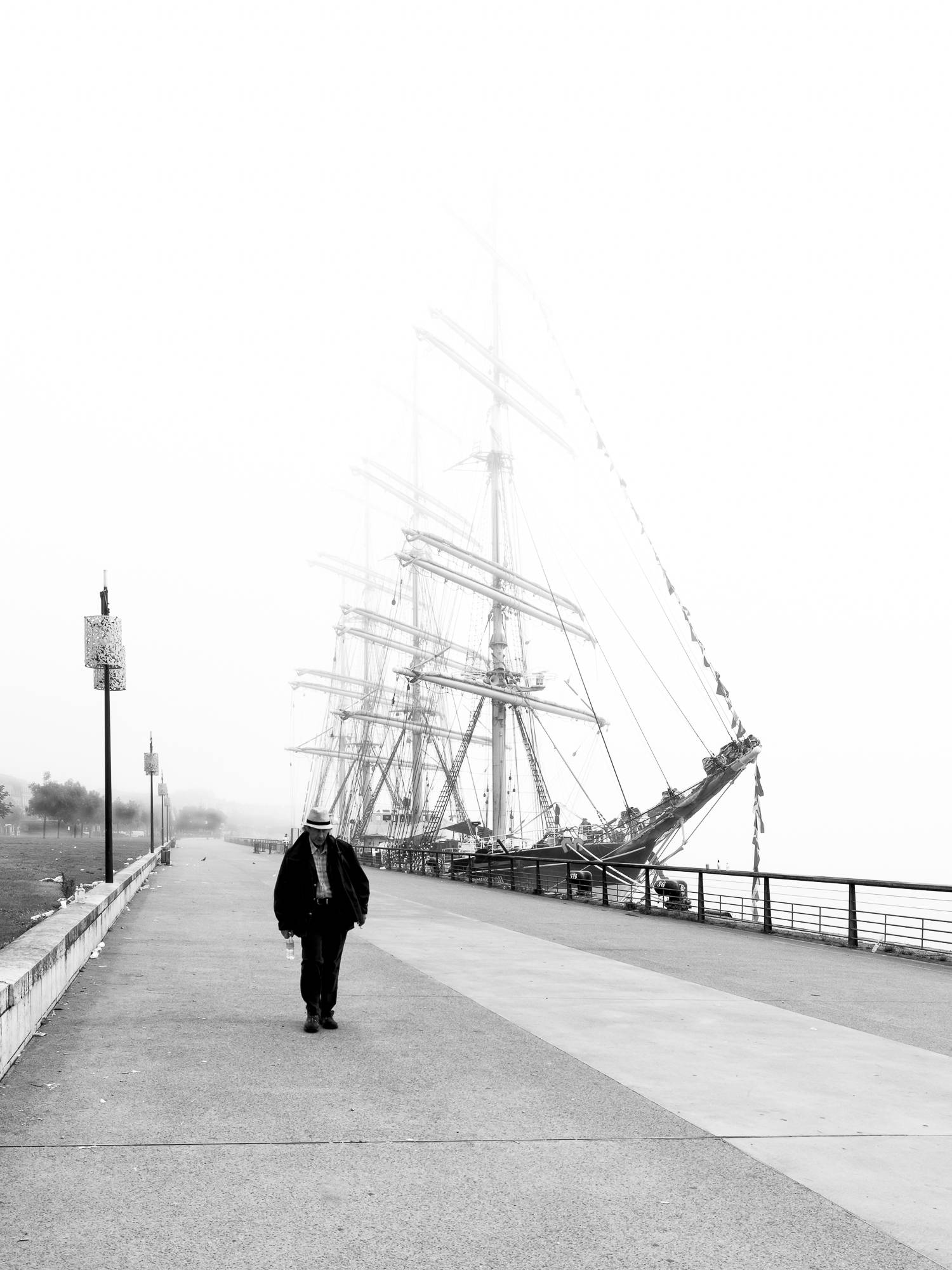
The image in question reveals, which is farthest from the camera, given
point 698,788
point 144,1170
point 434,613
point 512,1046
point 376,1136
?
point 434,613

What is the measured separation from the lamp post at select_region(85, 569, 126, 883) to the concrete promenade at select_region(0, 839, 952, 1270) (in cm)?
862

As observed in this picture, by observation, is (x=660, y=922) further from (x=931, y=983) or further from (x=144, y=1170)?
(x=144, y=1170)

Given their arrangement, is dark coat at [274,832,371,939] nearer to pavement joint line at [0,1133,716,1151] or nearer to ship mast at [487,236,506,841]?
pavement joint line at [0,1133,716,1151]

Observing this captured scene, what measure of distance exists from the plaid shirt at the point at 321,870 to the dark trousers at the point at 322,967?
0.70 ft

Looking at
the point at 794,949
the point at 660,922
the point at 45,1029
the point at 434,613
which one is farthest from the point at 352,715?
the point at 45,1029

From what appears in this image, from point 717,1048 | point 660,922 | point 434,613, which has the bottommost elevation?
point 660,922

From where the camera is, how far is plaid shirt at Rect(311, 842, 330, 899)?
8711 mm

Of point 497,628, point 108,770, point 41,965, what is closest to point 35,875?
point 108,770

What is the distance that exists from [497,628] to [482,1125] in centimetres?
5020

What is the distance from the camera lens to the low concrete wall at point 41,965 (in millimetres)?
6934

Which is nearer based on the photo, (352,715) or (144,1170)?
(144,1170)

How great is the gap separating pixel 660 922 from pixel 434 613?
2491 inches

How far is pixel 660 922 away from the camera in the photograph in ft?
66.5

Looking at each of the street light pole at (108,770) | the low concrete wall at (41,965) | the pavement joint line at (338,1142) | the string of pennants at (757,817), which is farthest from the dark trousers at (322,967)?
the string of pennants at (757,817)
